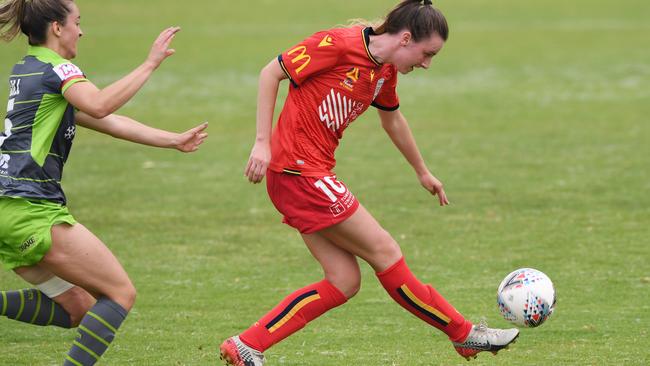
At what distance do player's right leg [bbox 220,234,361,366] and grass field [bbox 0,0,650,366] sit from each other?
65cm

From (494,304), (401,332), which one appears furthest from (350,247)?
(494,304)

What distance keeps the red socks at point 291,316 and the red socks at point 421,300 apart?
0.28 m

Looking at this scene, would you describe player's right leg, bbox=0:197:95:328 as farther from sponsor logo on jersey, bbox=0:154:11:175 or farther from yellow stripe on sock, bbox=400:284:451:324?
yellow stripe on sock, bbox=400:284:451:324

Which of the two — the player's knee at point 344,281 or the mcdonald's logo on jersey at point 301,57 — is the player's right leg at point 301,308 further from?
the mcdonald's logo on jersey at point 301,57

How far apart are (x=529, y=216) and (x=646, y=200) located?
4.57 feet

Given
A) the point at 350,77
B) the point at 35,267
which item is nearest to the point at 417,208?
the point at 350,77

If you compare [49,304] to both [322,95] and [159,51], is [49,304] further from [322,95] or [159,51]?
[322,95]

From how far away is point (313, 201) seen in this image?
5641 millimetres

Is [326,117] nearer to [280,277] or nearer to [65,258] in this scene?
[65,258]

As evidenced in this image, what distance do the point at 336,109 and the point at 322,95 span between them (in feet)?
0.36

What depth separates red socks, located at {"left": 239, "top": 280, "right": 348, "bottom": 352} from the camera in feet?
18.9

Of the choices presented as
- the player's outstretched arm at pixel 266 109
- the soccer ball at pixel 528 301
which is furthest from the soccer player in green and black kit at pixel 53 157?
the soccer ball at pixel 528 301

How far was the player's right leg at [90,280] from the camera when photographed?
5.07m

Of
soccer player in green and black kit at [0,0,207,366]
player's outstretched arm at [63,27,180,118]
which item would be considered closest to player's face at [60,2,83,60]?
soccer player in green and black kit at [0,0,207,366]
